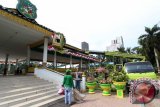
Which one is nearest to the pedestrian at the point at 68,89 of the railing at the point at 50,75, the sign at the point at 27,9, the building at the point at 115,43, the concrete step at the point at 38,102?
the concrete step at the point at 38,102

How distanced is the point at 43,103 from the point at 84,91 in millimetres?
5532

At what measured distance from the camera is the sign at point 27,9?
14816 millimetres

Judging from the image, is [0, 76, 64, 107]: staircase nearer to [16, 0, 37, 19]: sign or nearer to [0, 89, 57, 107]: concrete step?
[0, 89, 57, 107]: concrete step

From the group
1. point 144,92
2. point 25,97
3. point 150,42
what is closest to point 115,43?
point 150,42

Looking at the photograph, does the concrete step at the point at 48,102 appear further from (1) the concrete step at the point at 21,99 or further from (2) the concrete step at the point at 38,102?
(1) the concrete step at the point at 21,99

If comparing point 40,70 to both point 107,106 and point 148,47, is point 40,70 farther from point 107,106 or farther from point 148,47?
point 148,47

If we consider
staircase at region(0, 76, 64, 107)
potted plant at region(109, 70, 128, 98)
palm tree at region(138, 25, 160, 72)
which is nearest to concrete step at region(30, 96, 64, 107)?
staircase at region(0, 76, 64, 107)

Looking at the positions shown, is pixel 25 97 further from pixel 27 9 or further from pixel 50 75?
pixel 27 9

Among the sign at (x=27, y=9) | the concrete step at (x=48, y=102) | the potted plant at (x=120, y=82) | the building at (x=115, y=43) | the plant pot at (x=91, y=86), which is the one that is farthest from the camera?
the building at (x=115, y=43)

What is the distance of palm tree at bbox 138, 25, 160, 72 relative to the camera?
1753 inches

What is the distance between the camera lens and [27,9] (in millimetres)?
15578

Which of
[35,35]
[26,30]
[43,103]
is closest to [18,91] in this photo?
[43,103]

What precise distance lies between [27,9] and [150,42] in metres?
36.0

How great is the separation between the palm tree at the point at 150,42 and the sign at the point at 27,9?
34.8m
